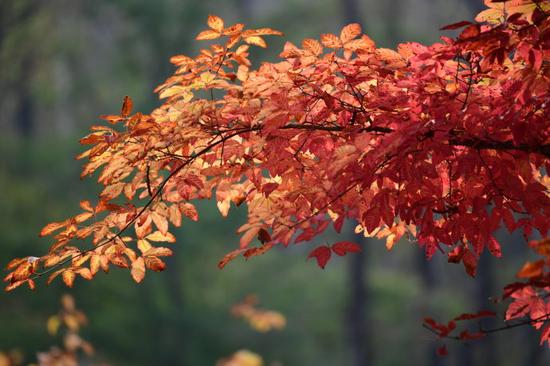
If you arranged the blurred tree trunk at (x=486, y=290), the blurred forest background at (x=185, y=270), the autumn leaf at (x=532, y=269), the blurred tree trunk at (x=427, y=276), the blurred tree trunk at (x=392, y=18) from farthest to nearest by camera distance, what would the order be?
the blurred tree trunk at (x=392, y=18), the blurred tree trunk at (x=427, y=276), the blurred forest background at (x=185, y=270), the blurred tree trunk at (x=486, y=290), the autumn leaf at (x=532, y=269)

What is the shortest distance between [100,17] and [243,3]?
2.86m

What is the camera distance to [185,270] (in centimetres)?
1074

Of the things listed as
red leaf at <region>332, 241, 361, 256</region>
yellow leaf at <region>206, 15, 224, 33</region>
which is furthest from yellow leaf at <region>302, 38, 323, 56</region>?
red leaf at <region>332, 241, 361, 256</region>

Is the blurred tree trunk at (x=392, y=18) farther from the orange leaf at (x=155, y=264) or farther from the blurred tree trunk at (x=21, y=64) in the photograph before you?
the orange leaf at (x=155, y=264)

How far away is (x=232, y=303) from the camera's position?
1033 cm

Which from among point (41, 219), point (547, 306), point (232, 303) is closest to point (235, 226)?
point (232, 303)

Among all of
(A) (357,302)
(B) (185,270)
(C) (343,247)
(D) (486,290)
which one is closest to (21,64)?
(B) (185,270)

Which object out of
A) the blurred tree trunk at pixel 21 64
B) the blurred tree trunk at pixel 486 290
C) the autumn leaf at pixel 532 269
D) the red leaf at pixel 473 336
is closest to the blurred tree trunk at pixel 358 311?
the blurred tree trunk at pixel 486 290

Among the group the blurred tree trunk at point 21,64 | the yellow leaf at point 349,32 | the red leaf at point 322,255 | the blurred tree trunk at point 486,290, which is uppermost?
the blurred tree trunk at point 21,64

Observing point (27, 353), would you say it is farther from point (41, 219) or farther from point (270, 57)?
point (270, 57)

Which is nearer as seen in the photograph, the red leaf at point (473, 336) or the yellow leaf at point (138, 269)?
the red leaf at point (473, 336)

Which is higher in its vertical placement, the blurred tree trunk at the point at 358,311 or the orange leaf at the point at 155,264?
the blurred tree trunk at the point at 358,311

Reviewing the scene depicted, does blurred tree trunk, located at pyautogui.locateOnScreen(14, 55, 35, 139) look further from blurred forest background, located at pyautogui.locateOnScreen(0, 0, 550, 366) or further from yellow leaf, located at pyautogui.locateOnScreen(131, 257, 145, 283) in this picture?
yellow leaf, located at pyautogui.locateOnScreen(131, 257, 145, 283)

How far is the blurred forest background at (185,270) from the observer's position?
935cm
